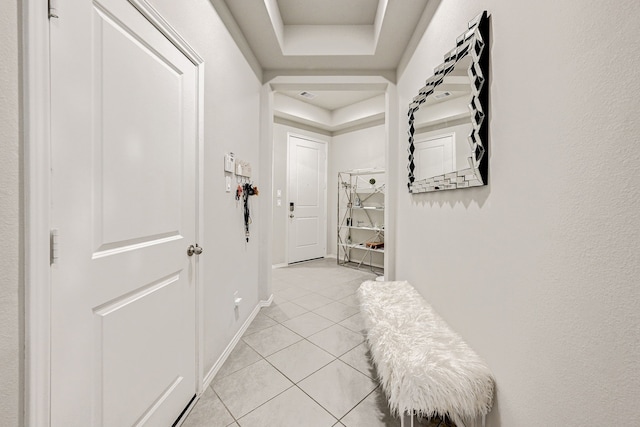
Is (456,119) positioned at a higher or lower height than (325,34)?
lower

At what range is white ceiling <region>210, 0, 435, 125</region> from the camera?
194 cm

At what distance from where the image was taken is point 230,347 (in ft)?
6.29

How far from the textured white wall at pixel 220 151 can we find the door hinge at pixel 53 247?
77 centimetres

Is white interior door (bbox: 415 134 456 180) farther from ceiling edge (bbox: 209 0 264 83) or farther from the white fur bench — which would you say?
ceiling edge (bbox: 209 0 264 83)

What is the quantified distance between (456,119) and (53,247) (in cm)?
178

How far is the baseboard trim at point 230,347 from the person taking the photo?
62.6 inches

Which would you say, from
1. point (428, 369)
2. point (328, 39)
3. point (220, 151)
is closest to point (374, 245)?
point (328, 39)

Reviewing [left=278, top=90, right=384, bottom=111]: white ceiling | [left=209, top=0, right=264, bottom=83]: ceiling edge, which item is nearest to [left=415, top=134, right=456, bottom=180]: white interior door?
[left=209, top=0, right=264, bottom=83]: ceiling edge

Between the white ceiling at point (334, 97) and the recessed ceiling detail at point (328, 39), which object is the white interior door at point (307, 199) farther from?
the recessed ceiling detail at point (328, 39)

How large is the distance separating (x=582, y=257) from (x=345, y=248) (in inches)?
167

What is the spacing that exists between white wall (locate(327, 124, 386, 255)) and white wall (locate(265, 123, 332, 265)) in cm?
101

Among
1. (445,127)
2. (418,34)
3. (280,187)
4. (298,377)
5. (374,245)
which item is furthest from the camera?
(280,187)

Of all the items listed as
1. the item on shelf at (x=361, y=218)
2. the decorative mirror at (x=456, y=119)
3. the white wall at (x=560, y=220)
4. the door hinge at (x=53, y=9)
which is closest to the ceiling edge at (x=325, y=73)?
the decorative mirror at (x=456, y=119)

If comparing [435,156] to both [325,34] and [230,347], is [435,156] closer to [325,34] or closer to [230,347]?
[325,34]
